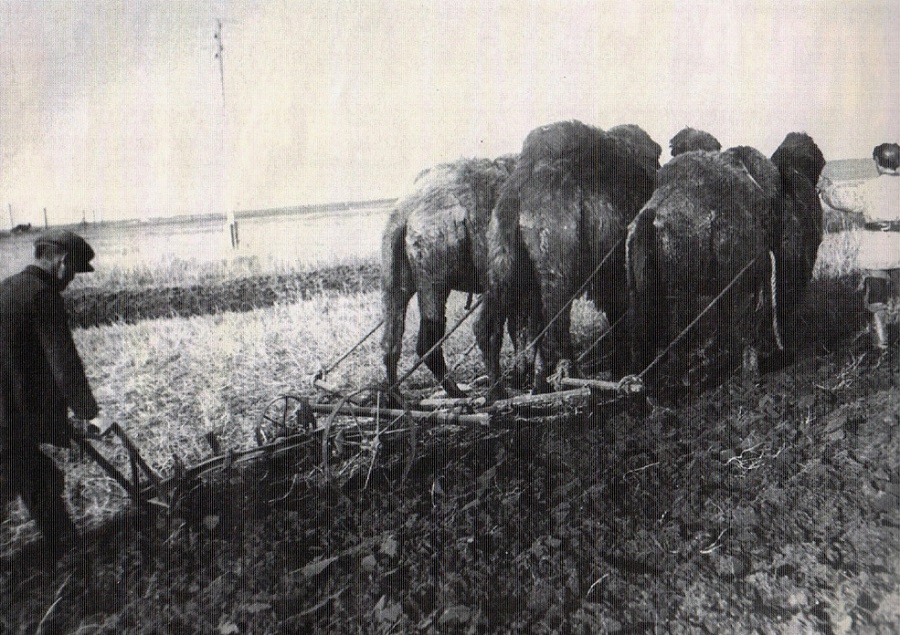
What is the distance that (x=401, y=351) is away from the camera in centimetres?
393

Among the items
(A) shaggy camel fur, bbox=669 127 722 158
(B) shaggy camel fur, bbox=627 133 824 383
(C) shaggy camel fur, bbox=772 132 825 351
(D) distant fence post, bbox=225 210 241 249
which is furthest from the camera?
(A) shaggy camel fur, bbox=669 127 722 158

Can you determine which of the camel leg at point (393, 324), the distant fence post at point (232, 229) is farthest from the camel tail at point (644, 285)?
the distant fence post at point (232, 229)

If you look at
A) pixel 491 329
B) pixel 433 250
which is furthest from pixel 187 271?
pixel 491 329

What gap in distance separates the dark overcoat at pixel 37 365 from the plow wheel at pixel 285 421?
836 millimetres

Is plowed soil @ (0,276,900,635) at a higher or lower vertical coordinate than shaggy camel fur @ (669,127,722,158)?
lower

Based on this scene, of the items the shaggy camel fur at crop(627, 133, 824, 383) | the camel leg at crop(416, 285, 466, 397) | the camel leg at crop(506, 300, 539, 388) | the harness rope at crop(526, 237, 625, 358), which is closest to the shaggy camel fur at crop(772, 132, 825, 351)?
the shaggy camel fur at crop(627, 133, 824, 383)

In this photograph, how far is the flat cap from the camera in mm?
2475

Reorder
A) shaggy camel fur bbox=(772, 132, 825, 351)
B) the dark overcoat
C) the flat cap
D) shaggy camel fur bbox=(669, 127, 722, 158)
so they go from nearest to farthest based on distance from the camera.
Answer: the dark overcoat
the flat cap
shaggy camel fur bbox=(772, 132, 825, 351)
shaggy camel fur bbox=(669, 127, 722, 158)

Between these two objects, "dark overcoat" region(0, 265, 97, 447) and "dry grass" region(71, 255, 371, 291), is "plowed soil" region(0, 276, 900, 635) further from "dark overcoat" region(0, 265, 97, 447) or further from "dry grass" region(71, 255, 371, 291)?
"dry grass" region(71, 255, 371, 291)

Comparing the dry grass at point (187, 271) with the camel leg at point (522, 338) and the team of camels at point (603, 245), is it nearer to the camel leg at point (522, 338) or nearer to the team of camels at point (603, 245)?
the team of camels at point (603, 245)

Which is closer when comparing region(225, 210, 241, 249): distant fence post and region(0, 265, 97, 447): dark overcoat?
region(0, 265, 97, 447): dark overcoat

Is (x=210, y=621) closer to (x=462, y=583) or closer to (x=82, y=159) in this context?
(x=462, y=583)

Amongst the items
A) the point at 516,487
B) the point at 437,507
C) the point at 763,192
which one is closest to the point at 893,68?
the point at 763,192

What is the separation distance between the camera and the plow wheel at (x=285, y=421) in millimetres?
3094
